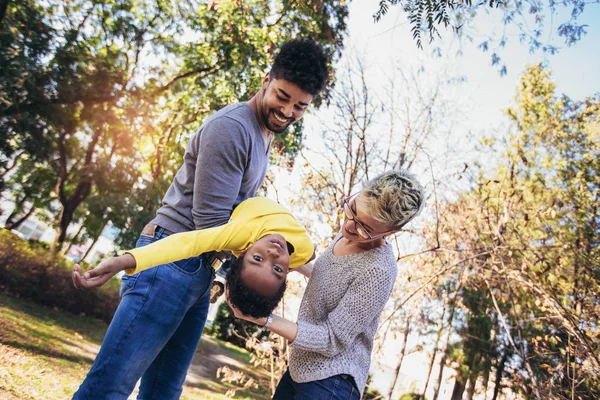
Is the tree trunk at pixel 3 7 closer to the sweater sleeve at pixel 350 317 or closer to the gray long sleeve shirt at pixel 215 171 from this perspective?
the gray long sleeve shirt at pixel 215 171

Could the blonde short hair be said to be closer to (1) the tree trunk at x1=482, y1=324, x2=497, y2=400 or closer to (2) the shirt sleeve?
(2) the shirt sleeve

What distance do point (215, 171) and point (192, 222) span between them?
0.95 ft

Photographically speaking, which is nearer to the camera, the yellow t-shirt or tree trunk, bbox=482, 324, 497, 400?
the yellow t-shirt

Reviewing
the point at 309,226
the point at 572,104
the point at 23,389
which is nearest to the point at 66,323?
the point at 23,389

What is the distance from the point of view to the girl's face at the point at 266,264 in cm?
183

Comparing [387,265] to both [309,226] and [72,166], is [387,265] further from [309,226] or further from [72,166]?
[72,166]

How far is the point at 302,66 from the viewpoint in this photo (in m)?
1.83

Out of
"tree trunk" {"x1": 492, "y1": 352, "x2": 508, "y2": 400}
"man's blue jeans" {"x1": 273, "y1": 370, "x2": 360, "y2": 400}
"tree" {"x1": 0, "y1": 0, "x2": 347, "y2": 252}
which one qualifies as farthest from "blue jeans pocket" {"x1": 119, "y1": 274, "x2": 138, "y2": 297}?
"tree trunk" {"x1": 492, "y1": 352, "x2": 508, "y2": 400}

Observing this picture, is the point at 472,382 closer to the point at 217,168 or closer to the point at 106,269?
the point at 217,168

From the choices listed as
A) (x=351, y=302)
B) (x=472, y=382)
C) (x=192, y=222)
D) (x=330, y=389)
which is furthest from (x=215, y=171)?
(x=472, y=382)

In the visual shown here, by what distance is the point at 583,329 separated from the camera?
444cm

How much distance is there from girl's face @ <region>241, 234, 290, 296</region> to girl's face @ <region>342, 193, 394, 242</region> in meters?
0.31

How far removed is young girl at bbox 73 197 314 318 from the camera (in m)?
1.59

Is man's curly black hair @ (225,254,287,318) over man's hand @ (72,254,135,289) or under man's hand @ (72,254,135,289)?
over
